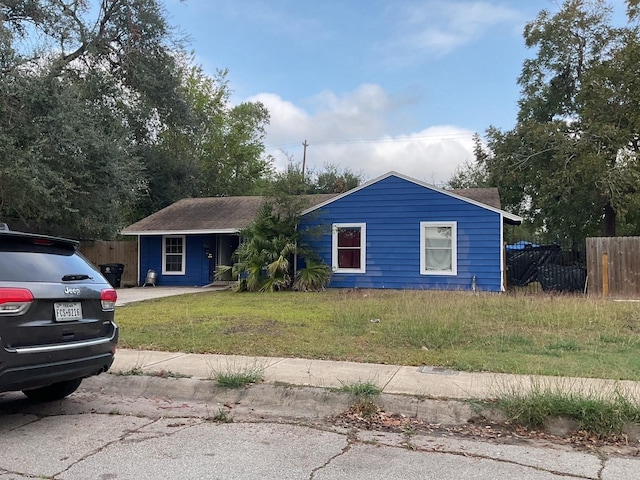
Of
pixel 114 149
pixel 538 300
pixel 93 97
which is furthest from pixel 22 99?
pixel 538 300

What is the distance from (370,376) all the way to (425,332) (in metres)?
2.35

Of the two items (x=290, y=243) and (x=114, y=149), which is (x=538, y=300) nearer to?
(x=290, y=243)

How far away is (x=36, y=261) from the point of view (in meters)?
4.96

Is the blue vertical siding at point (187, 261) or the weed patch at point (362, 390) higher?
the blue vertical siding at point (187, 261)

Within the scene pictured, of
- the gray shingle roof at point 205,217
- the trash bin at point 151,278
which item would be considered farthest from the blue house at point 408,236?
the trash bin at point 151,278

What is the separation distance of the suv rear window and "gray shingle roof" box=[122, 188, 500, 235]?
13.5 m

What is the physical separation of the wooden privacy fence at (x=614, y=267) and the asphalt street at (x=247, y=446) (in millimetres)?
12261

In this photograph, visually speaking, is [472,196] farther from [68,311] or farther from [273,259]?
[68,311]

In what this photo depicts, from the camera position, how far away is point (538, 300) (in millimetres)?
12219

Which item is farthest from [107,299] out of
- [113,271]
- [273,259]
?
[113,271]

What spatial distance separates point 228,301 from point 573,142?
1631 centimetres

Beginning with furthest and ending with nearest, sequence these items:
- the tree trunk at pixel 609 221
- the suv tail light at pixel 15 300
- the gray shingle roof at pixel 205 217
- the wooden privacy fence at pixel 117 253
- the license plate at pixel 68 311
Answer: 1. the tree trunk at pixel 609 221
2. the wooden privacy fence at pixel 117 253
3. the gray shingle roof at pixel 205 217
4. the license plate at pixel 68 311
5. the suv tail light at pixel 15 300

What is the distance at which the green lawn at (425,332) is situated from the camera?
284 inches

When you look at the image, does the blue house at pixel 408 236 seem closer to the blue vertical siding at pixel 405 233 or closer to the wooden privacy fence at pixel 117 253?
the blue vertical siding at pixel 405 233
